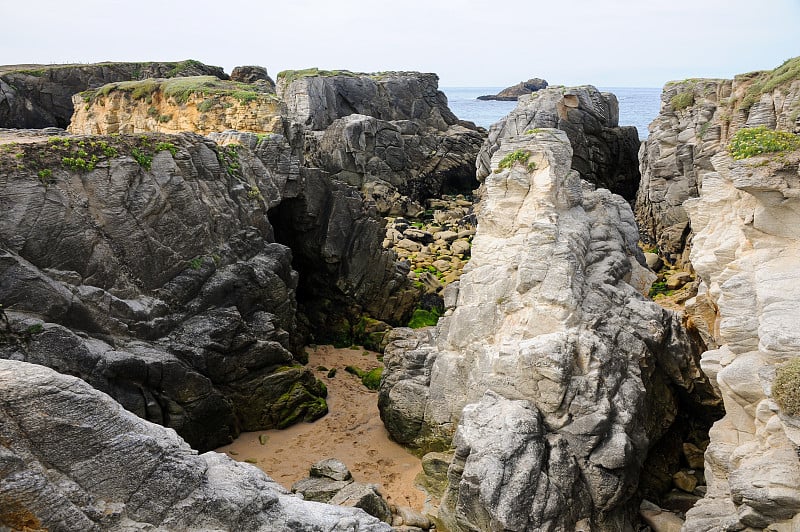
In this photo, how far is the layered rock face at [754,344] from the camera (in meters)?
11.4

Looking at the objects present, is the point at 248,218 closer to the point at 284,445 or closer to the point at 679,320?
the point at 284,445

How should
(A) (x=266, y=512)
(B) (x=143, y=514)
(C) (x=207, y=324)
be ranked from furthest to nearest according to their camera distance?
(C) (x=207, y=324) < (A) (x=266, y=512) < (B) (x=143, y=514)

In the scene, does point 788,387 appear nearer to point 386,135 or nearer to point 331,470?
point 331,470

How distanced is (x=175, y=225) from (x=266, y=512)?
12.4 metres

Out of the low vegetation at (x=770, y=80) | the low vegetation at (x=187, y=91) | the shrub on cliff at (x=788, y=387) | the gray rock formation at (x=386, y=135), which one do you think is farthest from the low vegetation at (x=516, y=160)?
the gray rock formation at (x=386, y=135)

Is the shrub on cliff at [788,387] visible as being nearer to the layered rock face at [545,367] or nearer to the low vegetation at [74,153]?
the layered rock face at [545,367]

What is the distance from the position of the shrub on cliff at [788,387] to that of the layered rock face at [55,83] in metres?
45.5

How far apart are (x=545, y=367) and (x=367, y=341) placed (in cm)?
1425

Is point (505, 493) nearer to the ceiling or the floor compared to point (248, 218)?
nearer to the floor

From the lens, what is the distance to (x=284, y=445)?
2078 centimetres

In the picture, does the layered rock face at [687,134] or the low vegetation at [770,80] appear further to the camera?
the layered rock face at [687,134]

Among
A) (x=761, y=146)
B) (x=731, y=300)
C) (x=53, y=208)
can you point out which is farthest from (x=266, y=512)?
(x=761, y=146)

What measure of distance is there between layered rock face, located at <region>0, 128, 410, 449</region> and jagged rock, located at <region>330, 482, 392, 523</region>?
5704mm

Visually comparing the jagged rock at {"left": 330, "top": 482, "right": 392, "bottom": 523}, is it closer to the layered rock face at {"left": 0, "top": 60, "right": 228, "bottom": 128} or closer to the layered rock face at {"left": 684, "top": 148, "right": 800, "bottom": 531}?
the layered rock face at {"left": 684, "top": 148, "right": 800, "bottom": 531}
